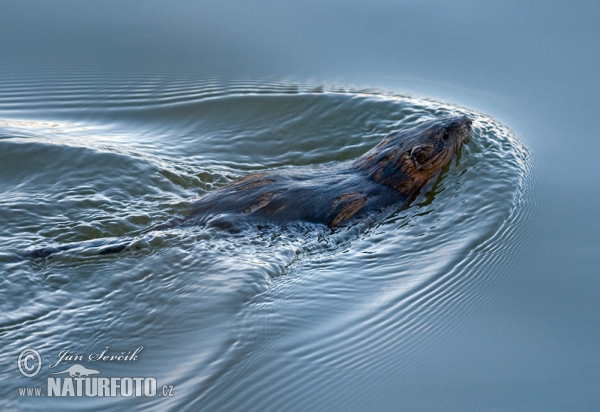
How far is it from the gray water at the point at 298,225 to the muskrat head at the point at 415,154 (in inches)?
7.3

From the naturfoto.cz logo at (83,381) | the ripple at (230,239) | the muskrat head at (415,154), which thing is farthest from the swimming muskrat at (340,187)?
the naturfoto.cz logo at (83,381)

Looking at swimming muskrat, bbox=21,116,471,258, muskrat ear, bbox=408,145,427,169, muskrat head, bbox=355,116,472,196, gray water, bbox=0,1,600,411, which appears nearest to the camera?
gray water, bbox=0,1,600,411

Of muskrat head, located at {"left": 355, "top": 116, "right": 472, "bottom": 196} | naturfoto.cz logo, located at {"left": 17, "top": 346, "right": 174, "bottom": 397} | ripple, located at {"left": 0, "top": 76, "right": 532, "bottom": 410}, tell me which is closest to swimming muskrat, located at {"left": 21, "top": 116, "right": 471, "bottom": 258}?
muskrat head, located at {"left": 355, "top": 116, "right": 472, "bottom": 196}

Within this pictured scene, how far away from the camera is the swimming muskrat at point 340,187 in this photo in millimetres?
6023

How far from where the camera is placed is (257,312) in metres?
4.95

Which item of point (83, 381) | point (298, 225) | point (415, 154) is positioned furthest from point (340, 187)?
point (83, 381)

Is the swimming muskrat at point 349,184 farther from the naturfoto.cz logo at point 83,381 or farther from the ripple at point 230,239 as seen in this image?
the naturfoto.cz logo at point 83,381

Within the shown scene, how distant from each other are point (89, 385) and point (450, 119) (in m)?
4.29

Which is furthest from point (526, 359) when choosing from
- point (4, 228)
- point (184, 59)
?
point (184, 59)

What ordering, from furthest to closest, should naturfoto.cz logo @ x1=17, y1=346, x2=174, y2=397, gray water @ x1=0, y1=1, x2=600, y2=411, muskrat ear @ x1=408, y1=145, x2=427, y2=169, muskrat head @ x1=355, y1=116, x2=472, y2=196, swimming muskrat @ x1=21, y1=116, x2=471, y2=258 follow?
muskrat ear @ x1=408, y1=145, x2=427, y2=169 < muskrat head @ x1=355, y1=116, x2=472, y2=196 < swimming muskrat @ x1=21, y1=116, x2=471, y2=258 < gray water @ x1=0, y1=1, x2=600, y2=411 < naturfoto.cz logo @ x1=17, y1=346, x2=174, y2=397

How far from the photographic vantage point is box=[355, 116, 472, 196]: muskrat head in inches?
267

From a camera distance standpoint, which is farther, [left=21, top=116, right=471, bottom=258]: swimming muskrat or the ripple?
[left=21, top=116, right=471, bottom=258]: swimming muskrat

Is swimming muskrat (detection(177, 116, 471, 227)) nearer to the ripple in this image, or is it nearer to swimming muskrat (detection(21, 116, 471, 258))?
swimming muskrat (detection(21, 116, 471, 258))

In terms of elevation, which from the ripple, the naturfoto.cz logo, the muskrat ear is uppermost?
the muskrat ear
